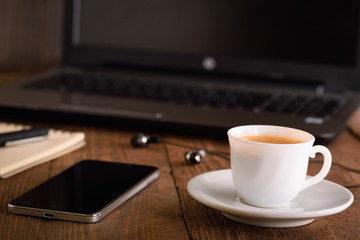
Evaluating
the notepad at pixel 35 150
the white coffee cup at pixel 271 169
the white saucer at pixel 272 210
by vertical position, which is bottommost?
the notepad at pixel 35 150

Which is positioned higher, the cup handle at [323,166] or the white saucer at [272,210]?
the cup handle at [323,166]

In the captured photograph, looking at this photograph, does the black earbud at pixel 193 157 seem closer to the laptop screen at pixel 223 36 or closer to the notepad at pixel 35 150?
the notepad at pixel 35 150

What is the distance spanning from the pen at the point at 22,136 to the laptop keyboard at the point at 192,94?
0.27 metres

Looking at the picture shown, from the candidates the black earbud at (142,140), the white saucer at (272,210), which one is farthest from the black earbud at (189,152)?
the white saucer at (272,210)

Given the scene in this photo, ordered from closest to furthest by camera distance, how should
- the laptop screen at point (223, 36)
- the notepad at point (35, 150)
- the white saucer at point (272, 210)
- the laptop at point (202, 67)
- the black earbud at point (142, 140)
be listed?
1. the white saucer at point (272, 210)
2. the notepad at point (35, 150)
3. the black earbud at point (142, 140)
4. the laptop at point (202, 67)
5. the laptop screen at point (223, 36)

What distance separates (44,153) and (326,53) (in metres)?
0.67

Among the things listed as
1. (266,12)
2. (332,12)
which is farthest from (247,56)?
(332,12)

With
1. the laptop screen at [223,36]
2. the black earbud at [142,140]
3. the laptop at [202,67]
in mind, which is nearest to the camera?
the black earbud at [142,140]

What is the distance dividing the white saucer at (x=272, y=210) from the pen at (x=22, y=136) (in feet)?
1.04

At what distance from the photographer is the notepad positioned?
2.34ft

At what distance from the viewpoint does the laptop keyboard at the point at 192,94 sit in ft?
3.25

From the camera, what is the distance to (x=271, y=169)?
55 centimetres

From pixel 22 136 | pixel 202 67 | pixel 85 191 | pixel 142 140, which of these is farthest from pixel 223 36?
pixel 85 191

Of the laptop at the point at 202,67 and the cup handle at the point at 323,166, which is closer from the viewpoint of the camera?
the cup handle at the point at 323,166
